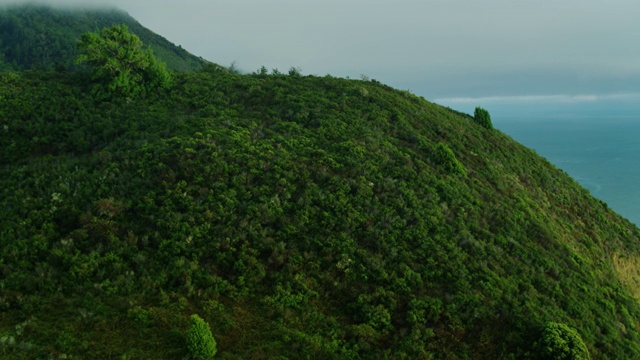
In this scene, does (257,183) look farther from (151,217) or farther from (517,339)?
(517,339)

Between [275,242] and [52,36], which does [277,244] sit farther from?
[52,36]

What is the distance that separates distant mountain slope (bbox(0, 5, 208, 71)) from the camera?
400 ft

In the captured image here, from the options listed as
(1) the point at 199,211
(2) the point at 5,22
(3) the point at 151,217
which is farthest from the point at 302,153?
(2) the point at 5,22

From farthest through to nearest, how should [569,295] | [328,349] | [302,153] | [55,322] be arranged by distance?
[302,153]
[569,295]
[328,349]
[55,322]

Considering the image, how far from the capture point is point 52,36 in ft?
439

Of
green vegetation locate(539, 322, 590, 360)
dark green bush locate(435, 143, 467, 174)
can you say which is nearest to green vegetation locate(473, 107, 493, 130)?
dark green bush locate(435, 143, 467, 174)

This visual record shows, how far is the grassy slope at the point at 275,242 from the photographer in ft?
43.8

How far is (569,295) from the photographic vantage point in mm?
18672

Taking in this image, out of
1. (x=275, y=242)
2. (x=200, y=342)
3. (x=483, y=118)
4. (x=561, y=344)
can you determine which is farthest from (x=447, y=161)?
(x=200, y=342)

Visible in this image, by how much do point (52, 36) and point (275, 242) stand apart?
158 m

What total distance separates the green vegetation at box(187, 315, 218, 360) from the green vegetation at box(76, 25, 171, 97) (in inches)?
995

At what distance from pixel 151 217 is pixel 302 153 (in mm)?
9998

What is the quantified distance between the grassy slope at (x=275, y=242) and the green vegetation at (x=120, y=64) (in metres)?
→ 2.56

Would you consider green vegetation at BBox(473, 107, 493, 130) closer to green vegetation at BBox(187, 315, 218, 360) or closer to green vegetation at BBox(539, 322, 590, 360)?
green vegetation at BBox(539, 322, 590, 360)
